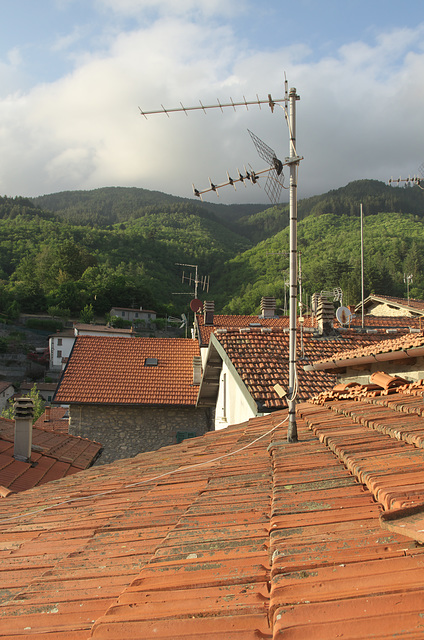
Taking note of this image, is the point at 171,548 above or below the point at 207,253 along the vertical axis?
below

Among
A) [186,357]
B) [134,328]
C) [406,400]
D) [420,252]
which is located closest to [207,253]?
[134,328]

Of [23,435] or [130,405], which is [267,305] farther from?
[23,435]

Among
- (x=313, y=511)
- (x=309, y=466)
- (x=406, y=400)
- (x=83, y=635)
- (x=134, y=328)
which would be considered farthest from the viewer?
(x=134, y=328)

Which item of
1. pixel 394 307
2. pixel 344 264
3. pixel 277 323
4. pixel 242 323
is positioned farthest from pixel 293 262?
pixel 344 264

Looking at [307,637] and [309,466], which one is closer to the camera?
[307,637]

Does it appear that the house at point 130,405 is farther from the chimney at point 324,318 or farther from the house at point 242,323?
the chimney at point 324,318

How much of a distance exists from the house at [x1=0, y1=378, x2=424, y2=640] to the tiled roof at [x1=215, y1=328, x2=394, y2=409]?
5.66 m

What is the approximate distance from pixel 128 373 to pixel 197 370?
258cm

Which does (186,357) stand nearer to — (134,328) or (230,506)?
(230,506)

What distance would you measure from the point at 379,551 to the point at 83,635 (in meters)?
1.01

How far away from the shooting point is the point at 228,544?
7.18ft

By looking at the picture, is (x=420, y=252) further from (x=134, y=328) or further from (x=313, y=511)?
(x=313, y=511)

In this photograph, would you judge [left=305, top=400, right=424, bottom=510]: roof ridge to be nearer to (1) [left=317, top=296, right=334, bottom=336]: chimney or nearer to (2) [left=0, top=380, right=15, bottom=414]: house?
(1) [left=317, top=296, right=334, bottom=336]: chimney

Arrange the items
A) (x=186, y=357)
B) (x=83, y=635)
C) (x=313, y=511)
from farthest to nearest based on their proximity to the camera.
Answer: (x=186, y=357)
(x=313, y=511)
(x=83, y=635)
